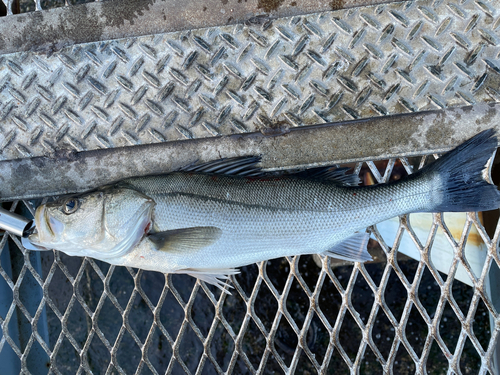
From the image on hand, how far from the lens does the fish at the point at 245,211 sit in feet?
7.26

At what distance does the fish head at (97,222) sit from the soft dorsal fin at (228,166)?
39cm

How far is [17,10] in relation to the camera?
10.2ft

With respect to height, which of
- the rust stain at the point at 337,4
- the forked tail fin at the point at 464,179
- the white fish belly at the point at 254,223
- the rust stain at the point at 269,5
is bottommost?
the white fish belly at the point at 254,223

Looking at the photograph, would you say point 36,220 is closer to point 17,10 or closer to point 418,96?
point 17,10

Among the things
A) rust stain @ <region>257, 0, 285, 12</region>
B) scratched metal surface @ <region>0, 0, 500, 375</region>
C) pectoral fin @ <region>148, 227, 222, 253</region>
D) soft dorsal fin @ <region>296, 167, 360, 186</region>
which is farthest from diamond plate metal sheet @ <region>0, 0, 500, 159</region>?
pectoral fin @ <region>148, 227, 222, 253</region>

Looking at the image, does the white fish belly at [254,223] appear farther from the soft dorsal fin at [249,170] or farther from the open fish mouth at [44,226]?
the open fish mouth at [44,226]

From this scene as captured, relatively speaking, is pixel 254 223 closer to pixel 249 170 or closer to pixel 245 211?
pixel 245 211

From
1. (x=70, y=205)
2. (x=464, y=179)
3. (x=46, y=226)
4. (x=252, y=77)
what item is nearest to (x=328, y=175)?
(x=464, y=179)

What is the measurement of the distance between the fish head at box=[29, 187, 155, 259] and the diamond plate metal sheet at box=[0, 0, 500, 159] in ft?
2.12

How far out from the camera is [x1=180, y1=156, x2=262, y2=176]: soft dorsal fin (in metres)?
2.39

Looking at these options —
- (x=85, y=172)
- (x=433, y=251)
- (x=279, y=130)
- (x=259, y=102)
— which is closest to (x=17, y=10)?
(x=85, y=172)

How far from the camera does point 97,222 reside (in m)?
2.24

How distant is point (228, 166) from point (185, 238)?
57 cm

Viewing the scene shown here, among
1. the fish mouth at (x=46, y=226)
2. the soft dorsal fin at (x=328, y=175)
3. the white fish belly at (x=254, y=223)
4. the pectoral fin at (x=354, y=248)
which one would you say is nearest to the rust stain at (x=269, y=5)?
the soft dorsal fin at (x=328, y=175)
